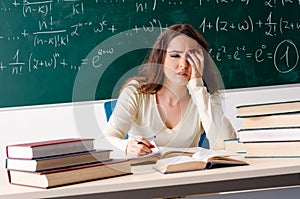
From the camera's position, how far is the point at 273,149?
1554 mm

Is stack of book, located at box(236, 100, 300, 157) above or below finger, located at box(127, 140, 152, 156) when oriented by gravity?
above

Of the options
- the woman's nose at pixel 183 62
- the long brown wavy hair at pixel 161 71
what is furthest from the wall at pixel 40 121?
the woman's nose at pixel 183 62

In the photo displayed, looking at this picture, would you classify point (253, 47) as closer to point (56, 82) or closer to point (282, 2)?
point (282, 2)

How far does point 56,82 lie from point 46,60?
15 cm

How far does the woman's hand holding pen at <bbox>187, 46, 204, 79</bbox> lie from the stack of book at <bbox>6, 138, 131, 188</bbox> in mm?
897

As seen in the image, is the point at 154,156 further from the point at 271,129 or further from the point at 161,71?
the point at 161,71

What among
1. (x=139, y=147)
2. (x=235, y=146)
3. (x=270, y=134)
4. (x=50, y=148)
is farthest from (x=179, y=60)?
(x=50, y=148)

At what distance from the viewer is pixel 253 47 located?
3.86 meters

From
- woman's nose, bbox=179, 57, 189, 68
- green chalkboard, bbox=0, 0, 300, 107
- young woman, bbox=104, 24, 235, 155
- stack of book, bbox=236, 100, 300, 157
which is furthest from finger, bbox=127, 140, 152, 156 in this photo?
green chalkboard, bbox=0, 0, 300, 107

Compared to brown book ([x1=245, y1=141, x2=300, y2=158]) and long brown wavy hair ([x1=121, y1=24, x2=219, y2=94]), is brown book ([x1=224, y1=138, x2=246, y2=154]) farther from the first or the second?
long brown wavy hair ([x1=121, y1=24, x2=219, y2=94])

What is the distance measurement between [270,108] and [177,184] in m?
0.40

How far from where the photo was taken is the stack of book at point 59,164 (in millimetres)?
1323

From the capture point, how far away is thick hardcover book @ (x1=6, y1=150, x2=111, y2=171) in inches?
52.4

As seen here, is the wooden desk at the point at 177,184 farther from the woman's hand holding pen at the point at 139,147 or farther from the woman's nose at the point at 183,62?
the woman's nose at the point at 183,62
